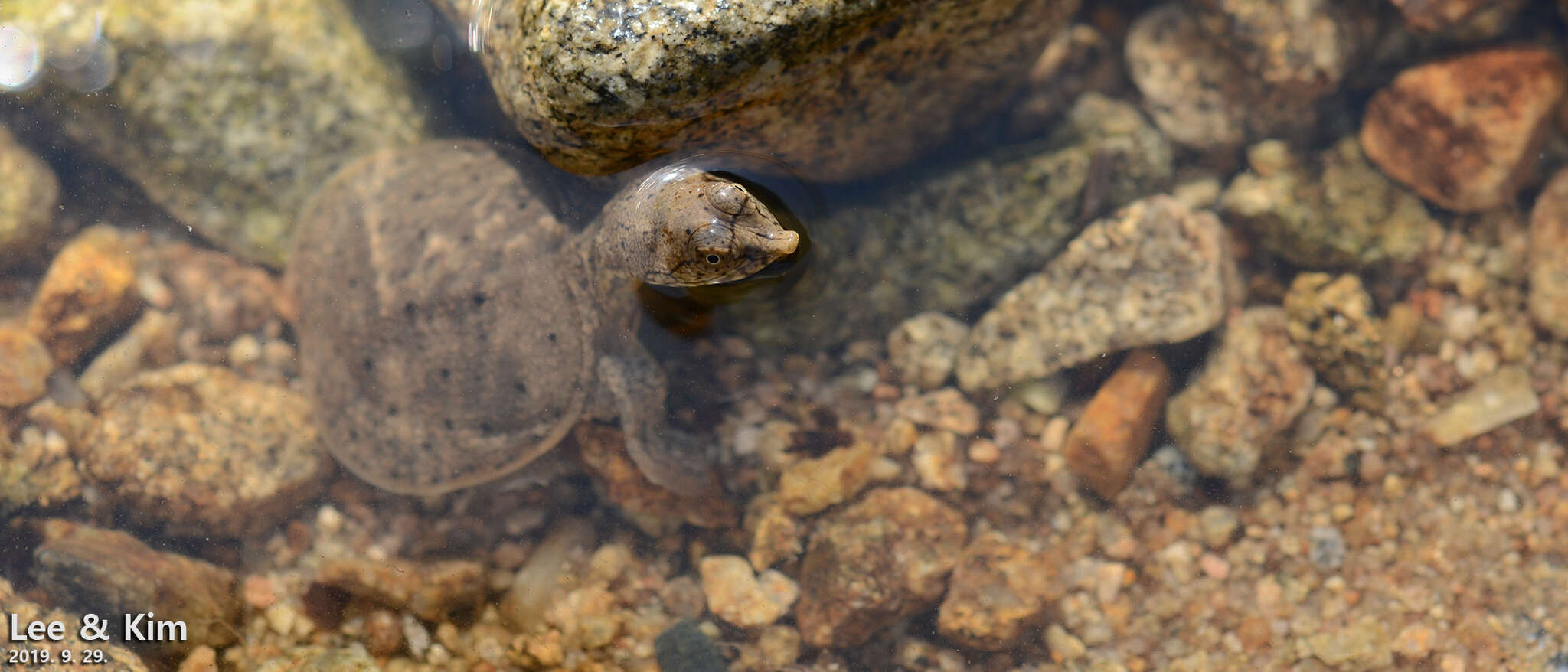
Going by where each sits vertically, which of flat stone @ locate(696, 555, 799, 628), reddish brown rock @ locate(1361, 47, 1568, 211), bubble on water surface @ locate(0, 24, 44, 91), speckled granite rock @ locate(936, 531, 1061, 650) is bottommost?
speckled granite rock @ locate(936, 531, 1061, 650)

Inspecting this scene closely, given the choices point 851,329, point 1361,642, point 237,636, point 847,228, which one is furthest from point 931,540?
point 237,636

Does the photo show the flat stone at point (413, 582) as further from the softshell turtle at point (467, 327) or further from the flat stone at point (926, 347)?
the flat stone at point (926, 347)

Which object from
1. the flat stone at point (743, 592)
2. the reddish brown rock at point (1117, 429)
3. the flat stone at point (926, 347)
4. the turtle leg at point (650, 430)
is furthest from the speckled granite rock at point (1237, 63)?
the flat stone at point (743, 592)

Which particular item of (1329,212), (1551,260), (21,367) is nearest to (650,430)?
(21,367)

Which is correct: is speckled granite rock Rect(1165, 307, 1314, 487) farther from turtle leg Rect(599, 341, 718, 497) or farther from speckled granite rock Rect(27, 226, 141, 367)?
speckled granite rock Rect(27, 226, 141, 367)

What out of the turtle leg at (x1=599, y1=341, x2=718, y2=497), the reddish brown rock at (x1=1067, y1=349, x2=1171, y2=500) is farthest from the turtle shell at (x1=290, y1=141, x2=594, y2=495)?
the reddish brown rock at (x1=1067, y1=349, x2=1171, y2=500)
